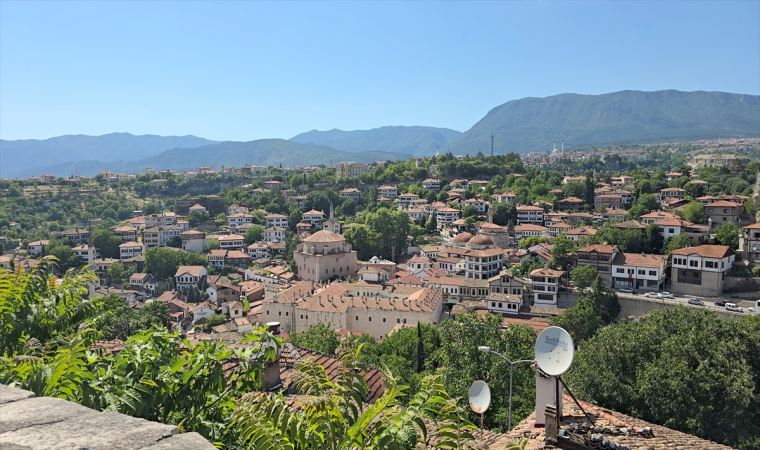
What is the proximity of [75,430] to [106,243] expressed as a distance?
196 ft

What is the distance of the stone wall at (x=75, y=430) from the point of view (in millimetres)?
1872

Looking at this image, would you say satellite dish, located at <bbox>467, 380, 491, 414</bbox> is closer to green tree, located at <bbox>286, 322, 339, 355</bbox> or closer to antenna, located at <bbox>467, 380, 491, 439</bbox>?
antenna, located at <bbox>467, 380, 491, 439</bbox>

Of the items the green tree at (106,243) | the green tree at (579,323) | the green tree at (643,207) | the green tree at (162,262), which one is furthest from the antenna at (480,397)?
the green tree at (106,243)

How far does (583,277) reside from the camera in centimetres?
3156

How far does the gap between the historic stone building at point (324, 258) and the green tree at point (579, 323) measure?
2012 cm

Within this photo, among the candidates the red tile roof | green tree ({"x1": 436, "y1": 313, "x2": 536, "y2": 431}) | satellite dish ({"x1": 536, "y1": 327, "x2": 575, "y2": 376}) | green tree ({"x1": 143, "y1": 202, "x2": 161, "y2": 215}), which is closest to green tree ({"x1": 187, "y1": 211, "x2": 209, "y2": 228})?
green tree ({"x1": 143, "y1": 202, "x2": 161, "y2": 215})

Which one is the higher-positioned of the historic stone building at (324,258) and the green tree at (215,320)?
the historic stone building at (324,258)

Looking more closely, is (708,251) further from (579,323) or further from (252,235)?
(252,235)

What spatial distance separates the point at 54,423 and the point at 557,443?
221 inches

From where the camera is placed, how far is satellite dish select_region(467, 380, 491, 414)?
275 inches

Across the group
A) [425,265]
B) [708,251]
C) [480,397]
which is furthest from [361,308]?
[480,397]

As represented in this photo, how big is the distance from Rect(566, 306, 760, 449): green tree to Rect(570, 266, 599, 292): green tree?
1650 centimetres

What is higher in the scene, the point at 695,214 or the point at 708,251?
the point at 695,214

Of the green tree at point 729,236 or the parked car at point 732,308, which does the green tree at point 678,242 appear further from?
the parked car at point 732,308
